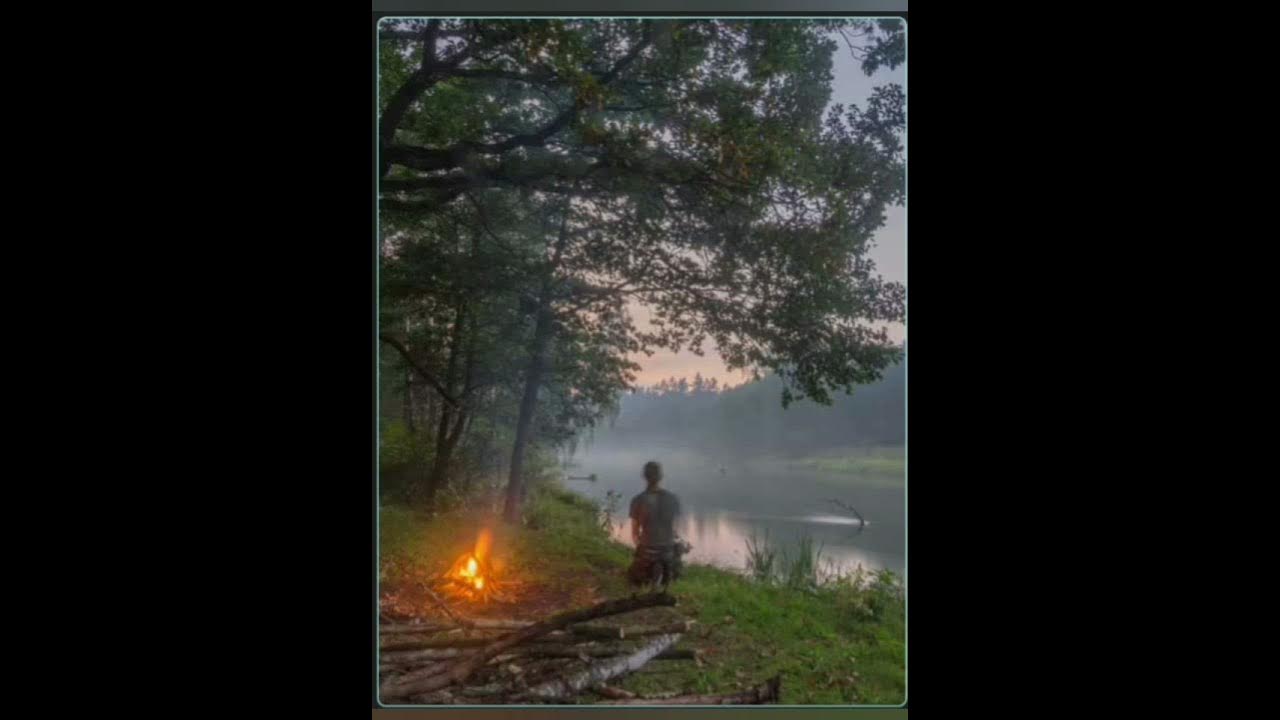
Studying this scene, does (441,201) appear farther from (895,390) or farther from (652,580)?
(895,390)

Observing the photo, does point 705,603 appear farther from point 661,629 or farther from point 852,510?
point 852,510

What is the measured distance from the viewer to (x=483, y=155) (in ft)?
8.12

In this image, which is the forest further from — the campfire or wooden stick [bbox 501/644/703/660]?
wooden stick [bbox 501/644/703/660]

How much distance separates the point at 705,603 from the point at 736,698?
31cm

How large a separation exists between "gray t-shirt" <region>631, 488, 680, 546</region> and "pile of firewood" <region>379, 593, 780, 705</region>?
236mm

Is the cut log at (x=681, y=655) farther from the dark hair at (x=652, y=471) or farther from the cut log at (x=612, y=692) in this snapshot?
the dark hair at (x=652, y=471)

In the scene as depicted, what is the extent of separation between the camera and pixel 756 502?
8.16 ft

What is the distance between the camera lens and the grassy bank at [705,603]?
235cm

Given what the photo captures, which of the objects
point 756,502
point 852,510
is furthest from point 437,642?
point 852,510

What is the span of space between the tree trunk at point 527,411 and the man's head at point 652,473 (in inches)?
16.4

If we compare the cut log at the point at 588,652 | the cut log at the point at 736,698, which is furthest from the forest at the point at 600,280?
the cut log at the point at 736,698

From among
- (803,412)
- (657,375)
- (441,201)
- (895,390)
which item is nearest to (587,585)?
(657,375)

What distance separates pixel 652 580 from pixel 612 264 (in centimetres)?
108

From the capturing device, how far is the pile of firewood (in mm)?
2346
